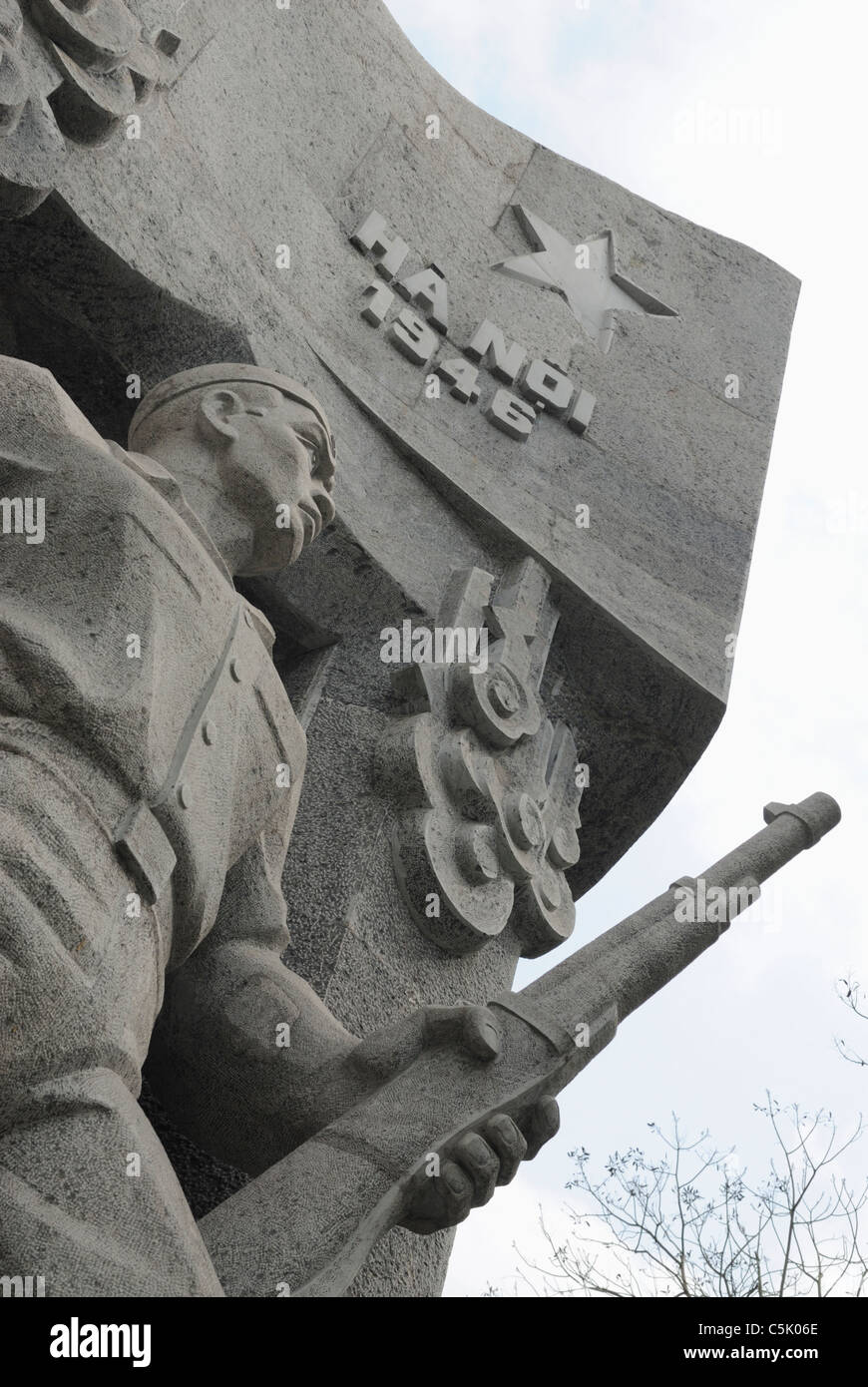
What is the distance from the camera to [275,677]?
3.40 m

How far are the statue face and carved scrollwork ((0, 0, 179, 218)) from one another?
799 mm

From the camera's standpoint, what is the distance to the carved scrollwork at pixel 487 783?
13.4 feet

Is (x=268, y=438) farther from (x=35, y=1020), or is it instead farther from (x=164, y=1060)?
(x=35, y=1020)

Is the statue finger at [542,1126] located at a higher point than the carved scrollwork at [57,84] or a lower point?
lower

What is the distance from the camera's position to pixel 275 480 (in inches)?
140

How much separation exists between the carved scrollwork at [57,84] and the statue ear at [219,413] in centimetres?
71

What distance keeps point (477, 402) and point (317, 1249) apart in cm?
343

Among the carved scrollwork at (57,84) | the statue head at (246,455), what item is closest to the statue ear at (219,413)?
the statue head at (246,455)

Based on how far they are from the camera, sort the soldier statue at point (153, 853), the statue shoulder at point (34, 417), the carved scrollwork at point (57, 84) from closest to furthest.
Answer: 1. the soldier statue at point (153, 853)
2. the statue shoulder at point (34, 417)
3. the carved scrollwork at point (57, 84)

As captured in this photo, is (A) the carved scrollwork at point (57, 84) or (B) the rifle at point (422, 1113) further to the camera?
(A) the carved scrollwork at point (57, 84)

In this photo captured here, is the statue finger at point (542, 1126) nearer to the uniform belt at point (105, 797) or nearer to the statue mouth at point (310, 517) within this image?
the uniform belt at point (105, 797)

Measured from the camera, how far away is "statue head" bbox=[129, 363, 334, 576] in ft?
11.6

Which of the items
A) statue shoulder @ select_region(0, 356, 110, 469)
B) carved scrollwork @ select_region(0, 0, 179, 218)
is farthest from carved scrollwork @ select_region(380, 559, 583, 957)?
carved scrollwork @ select_region(0, 0, 179, 218)

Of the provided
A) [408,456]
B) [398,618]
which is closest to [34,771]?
[398,618]
